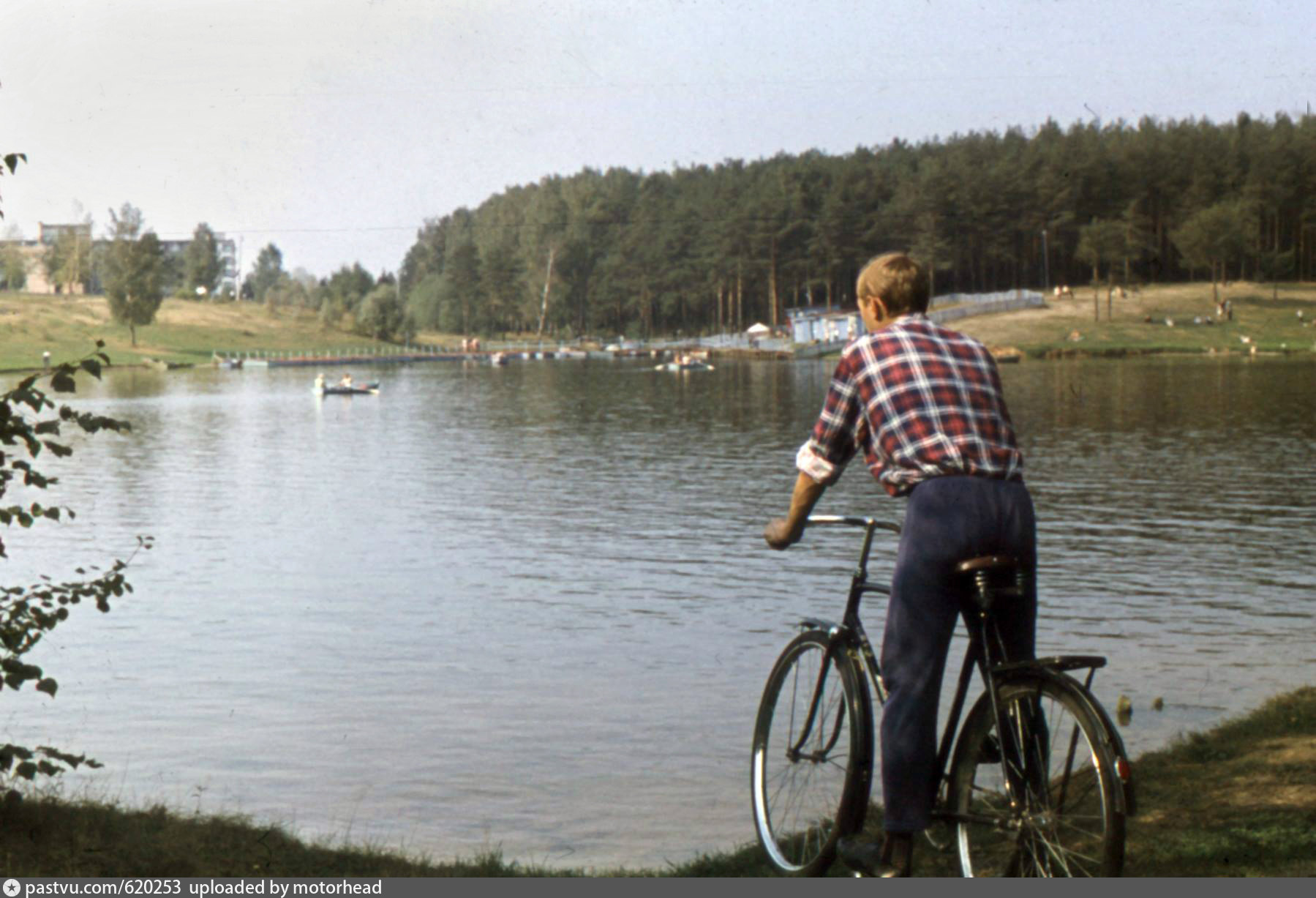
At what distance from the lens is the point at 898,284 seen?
18.0 ft

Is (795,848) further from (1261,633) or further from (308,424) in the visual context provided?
(308,424)

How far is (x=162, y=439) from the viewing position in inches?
1927

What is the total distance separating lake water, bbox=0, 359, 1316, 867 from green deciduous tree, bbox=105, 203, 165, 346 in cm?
9860

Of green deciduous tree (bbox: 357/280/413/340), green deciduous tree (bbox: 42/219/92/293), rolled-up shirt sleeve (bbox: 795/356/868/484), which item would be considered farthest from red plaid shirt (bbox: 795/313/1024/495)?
green deciduous tree (bbox: 357/280/413/340)

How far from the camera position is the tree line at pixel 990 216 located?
381 ft

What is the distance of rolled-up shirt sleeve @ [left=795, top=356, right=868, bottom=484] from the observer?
215 inches

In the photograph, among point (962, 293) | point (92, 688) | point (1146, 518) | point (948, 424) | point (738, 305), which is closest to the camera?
point (948, 424)

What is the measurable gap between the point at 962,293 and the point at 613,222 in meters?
59.5

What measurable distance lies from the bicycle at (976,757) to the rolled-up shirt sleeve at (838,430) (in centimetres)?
19

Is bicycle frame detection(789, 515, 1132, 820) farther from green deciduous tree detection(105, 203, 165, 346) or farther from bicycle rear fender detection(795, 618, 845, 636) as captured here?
green deciduous tree detection(105, 203, 165, 346)

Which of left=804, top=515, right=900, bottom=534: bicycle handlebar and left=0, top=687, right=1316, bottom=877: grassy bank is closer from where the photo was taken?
left=804, top=515, right=900, bottom=534: bicycle handlebar

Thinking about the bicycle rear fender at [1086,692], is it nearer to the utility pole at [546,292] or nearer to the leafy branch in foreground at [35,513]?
the leafy branch in foreground at [35,513]

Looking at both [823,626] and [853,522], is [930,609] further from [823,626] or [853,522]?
[823,626]

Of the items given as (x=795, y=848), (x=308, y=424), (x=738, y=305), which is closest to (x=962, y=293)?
(x=738, y=305)
